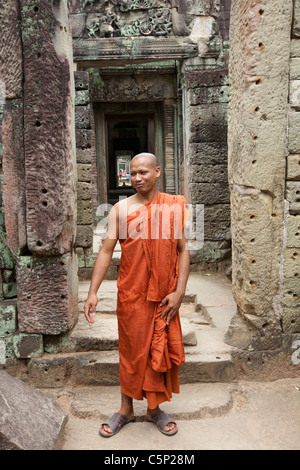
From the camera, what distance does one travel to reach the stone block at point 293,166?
3195 mm

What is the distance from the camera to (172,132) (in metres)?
8.89

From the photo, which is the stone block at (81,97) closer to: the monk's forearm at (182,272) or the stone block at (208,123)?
the stone block at (208,123)

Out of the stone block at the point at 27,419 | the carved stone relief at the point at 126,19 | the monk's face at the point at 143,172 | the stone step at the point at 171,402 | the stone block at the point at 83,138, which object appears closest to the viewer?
the stone block at the point at 27,419

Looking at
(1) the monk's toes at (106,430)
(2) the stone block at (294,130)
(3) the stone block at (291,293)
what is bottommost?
(1) the monk's toes at (106,430)

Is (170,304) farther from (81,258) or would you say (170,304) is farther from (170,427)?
(81,258)

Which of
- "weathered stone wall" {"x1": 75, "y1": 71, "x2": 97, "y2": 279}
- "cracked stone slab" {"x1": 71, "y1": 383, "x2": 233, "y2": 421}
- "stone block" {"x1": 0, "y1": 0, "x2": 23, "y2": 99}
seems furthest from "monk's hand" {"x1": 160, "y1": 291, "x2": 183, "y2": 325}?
"weathered stone wall" {"x1": 75, "y1": 71, "x2": 97, "y2": 279}

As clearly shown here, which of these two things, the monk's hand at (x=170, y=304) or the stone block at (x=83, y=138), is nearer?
the monk's hand at (x=170, y=304)

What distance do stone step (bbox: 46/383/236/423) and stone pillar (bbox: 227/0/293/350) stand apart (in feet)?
1.70

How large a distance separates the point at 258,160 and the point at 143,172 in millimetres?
1183

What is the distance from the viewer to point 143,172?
245 centimetres

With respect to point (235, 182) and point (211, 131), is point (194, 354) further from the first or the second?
point (211, 131)

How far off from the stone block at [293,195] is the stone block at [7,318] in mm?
2476

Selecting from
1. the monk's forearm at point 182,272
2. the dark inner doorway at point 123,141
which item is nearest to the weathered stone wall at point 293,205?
the monk's forearm at point 182,272

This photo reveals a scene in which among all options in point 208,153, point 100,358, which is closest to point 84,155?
point 208,153
